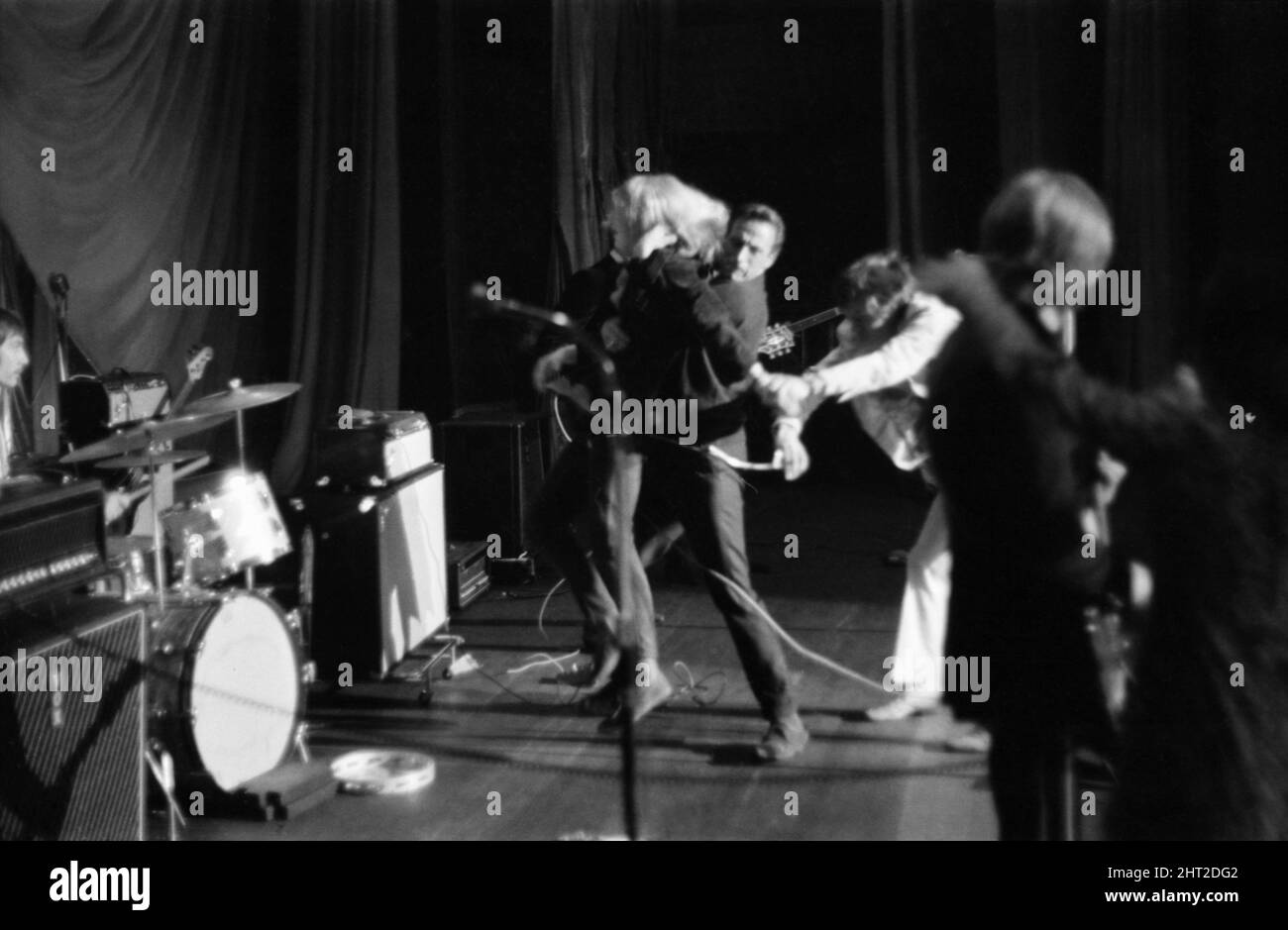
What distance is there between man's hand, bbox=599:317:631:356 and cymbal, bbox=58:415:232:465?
47.7 inches

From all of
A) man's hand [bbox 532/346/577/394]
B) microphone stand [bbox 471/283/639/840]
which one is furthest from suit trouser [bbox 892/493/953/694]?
microphone stand [bbox 471/283/639/840]

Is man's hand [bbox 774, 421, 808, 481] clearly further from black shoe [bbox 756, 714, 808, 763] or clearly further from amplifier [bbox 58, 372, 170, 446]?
amplifier [bbox 58, 372, 170, 446]

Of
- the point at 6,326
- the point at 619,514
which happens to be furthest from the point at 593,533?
the point at 6,326

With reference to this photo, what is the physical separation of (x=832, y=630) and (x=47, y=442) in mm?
3498

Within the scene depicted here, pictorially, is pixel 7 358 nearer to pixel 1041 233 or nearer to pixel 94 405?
pixel 94 405

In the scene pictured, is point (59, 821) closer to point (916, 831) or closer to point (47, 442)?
point (916, 831)

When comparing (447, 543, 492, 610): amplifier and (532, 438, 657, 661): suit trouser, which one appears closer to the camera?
(532, 438, 657, 661): suit trouser

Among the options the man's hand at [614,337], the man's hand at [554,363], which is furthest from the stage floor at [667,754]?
the man's hand at [614,337]

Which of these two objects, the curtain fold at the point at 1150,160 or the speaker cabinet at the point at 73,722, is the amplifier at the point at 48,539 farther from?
the curtain fold at the point at 1150,160

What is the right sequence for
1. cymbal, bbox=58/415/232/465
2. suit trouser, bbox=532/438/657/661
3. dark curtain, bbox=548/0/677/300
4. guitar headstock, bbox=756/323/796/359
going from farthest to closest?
dark curtain, bbox=548/0/677/300
guitar headstock, bbox=756/323/796/359
suit trouser, bbox=532/438/657/661
cymbal, bbox=58/415/232/465

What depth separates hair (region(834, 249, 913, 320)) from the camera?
430 cm

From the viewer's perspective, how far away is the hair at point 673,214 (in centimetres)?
427
